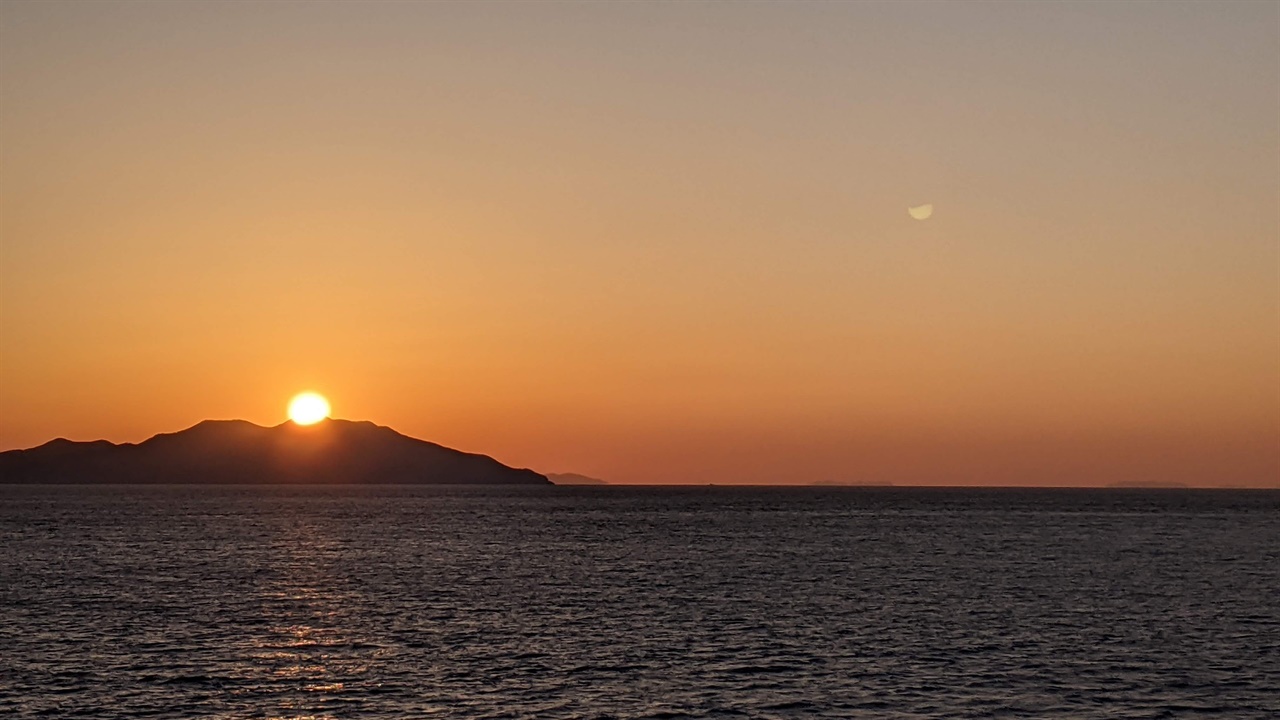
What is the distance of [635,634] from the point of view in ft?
197

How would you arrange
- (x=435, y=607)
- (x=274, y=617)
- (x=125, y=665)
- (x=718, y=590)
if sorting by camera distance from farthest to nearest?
(x=718, y=590)
(x=435, y=607)
(x=274, y=617)
(x=125, y=665)

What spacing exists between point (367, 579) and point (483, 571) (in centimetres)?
1092

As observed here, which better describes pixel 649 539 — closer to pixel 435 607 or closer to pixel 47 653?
pixel 435 607

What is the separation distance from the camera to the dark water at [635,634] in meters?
43.7

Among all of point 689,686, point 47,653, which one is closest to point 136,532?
point 47,653

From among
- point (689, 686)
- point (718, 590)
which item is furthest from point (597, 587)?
point (689, 686)

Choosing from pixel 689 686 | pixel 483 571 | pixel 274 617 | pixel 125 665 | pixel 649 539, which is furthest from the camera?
pixel 649 539

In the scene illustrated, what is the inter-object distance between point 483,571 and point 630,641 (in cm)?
4183

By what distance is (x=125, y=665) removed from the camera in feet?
164

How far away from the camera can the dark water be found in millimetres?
43719

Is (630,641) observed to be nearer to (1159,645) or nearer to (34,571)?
(1159,645)

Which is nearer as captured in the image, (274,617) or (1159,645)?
(1159,645)

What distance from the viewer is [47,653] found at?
52.7m

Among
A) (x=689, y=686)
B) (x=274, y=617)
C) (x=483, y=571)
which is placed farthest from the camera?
(x=483, y=571)
